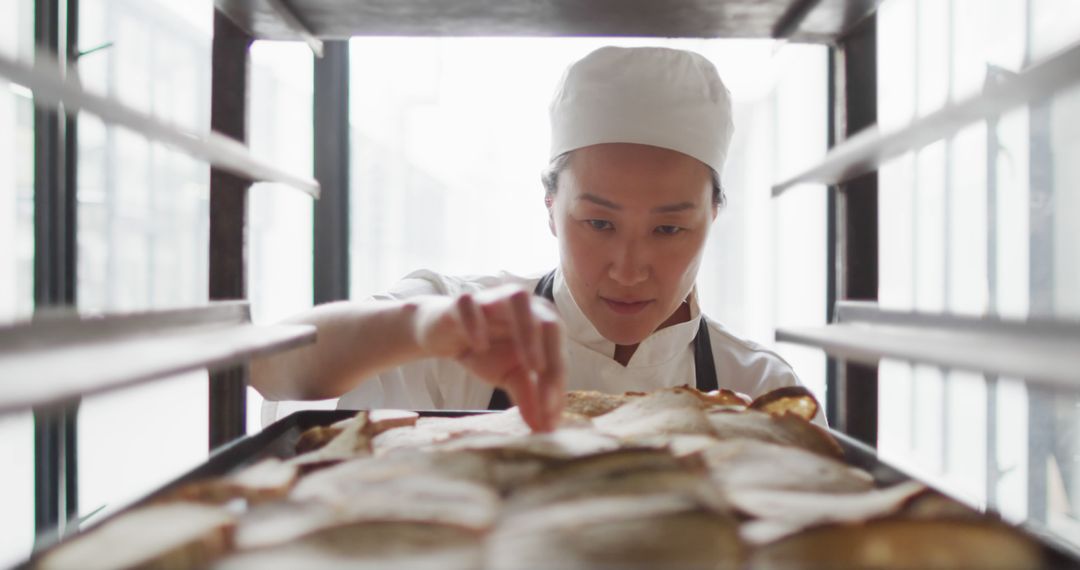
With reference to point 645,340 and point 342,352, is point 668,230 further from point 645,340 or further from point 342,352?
point 342,352

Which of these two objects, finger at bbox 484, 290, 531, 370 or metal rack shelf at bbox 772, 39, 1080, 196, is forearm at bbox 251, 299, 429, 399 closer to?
finger at bbox 484, 290, 531, 370

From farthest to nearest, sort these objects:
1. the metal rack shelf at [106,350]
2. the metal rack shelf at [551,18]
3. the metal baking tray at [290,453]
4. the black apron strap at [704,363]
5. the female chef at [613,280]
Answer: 1. the black apron strap at [704,363]
2. the female chef at [613,280]
3. the metal rack shelf at [551,18]
4. the metal baking tray at [290,453]
5. the metal rack shelf at [106,350]

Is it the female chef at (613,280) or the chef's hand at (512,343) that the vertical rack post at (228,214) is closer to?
the female chef at (613,280)

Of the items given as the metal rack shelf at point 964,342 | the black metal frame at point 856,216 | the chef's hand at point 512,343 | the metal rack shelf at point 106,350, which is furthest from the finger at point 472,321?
the black metal frame at point 856,216

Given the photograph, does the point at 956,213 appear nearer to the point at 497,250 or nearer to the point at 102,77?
the point at 497,250

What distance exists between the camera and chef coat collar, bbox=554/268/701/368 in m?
1.12

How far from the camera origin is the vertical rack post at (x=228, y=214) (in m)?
0.66

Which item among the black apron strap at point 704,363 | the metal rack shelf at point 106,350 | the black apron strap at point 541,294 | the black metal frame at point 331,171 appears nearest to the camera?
the metal rack shelf at point 106,350

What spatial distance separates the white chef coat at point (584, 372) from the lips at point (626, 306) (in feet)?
0.40

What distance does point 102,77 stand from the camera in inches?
51.4

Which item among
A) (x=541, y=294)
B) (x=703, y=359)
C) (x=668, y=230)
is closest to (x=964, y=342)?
(x=668, y=230)

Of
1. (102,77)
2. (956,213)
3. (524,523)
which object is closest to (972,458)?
(956,213)

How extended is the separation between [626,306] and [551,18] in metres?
0.45

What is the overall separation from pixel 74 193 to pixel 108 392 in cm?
110
